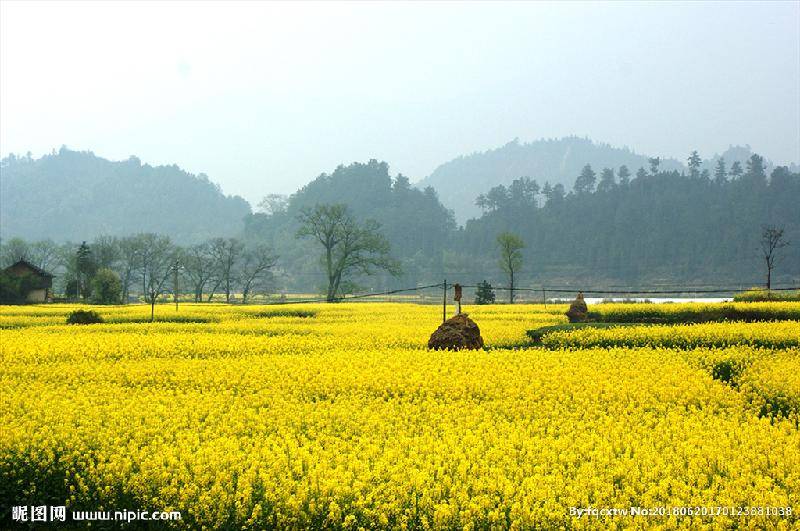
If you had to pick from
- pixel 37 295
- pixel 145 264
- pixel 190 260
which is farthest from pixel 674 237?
pixel 37 295

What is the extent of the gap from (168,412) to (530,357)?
1016cm

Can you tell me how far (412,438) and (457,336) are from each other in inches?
424

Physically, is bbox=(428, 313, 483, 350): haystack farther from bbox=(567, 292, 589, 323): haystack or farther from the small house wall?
the small house wall

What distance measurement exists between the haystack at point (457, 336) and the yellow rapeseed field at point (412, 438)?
1.90 metres

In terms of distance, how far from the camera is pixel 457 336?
20.7 m

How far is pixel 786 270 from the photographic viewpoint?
158000 millimetres

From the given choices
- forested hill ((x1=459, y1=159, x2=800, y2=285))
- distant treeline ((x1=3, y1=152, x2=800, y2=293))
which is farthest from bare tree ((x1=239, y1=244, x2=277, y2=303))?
forested hill ((x1=459, y1=159, x2=800, y2=285))

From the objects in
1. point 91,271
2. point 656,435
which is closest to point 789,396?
point 656,435

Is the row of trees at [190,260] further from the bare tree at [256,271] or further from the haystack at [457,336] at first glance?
the haystack at [457,336]

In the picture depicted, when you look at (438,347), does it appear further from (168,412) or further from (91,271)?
(91,271)

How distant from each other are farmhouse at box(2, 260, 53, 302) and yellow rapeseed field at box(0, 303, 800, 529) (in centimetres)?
5372

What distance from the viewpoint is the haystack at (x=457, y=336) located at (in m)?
20.6

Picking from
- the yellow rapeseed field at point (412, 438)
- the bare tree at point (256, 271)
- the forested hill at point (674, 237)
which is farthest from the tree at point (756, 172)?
the yellow rapeseed field at point (412, 438)

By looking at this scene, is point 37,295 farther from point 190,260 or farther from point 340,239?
point 340,239
